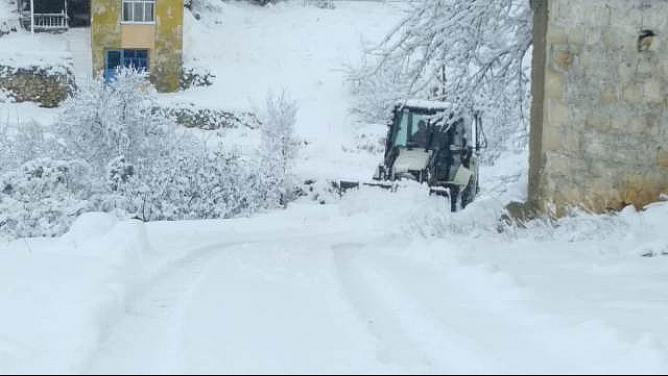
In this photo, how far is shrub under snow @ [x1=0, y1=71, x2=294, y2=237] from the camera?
2006 cm

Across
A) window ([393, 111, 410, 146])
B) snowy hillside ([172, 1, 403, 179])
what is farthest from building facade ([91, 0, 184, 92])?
window ([393, 111, 410, 146])

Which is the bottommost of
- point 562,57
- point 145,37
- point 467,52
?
point 562,57

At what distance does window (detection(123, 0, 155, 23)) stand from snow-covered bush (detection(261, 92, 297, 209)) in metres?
11.6

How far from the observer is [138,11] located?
132 ft

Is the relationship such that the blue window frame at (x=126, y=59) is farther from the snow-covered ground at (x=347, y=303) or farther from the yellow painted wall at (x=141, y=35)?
the snow-covered ground at (x=347, y=303)

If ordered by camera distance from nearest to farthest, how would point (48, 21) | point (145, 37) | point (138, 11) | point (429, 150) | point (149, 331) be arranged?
point (149, 331)
point (429, 150)
point (145, 37)
point (138, 11)
point (48, 21)

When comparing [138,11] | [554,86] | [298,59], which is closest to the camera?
[554,86]

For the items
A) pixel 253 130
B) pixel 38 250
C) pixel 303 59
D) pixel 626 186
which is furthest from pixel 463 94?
pixel 303 59

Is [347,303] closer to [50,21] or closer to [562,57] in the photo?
[562,57]

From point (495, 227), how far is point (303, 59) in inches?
1185

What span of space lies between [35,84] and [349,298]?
32.6 metres

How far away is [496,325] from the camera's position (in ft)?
20.0

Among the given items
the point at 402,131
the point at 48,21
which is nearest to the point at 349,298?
the point at 402,131

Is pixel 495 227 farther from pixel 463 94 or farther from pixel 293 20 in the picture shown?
pixel 293 20
